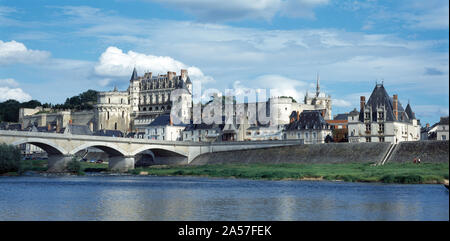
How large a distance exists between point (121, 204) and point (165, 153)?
5936 centimetres

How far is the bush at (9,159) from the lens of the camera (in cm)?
6869

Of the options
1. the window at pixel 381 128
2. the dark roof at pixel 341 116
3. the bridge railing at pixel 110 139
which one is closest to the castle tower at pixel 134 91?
the dark roof at pixel 341 116

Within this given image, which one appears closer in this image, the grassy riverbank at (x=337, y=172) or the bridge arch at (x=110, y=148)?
the grassy riverbank at (x=337, y=172)

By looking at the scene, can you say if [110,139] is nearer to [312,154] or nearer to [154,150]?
[154,150]

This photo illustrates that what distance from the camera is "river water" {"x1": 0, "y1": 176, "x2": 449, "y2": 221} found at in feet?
100.0

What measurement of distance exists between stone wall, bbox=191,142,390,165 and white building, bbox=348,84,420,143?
532 centimetres

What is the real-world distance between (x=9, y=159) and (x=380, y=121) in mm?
48852

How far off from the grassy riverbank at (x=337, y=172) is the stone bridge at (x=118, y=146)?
14.9 feet

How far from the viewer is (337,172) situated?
64.7 meters

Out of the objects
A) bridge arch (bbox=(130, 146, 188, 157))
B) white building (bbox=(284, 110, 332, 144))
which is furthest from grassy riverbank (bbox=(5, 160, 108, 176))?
white building (bbox=(284, 110, 332, 144))

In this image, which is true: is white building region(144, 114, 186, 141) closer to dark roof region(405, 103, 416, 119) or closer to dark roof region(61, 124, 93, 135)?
dark roof region(61, 124, 93, 135)

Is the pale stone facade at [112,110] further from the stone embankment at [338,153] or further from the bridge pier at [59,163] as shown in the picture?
the bridge pier at [59,163]

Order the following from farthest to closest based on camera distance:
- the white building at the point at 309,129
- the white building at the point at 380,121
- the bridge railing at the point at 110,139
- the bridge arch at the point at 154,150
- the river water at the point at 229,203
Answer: the white building at the point at 309,129
the bridge arch at the point at 154,150
the white building at the point at 380,121
the bridge railing at the point at 110,139
the river water at the point at 229,203
